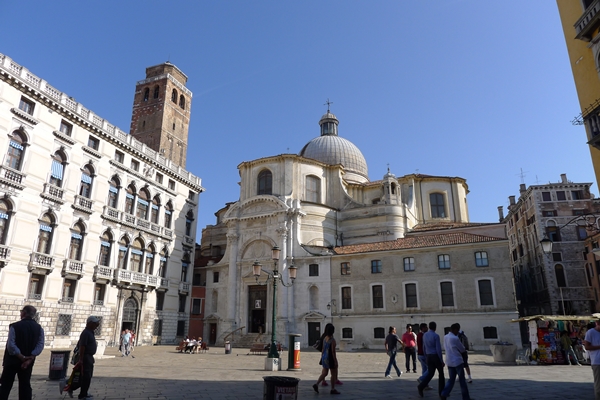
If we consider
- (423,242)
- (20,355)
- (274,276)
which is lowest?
(20,355)

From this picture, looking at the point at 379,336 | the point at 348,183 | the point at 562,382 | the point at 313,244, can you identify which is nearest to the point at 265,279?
the point at 313,244

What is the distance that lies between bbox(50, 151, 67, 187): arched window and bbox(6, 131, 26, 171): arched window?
2.03 m

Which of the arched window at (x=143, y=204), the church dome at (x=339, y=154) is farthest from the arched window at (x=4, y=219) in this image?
the church dome at (x=339, y=154)

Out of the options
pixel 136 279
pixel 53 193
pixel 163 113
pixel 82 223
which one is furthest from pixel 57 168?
pixel 163 113

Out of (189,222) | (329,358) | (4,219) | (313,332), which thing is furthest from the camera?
(189,222)

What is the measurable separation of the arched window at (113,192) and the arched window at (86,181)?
1.70 meters

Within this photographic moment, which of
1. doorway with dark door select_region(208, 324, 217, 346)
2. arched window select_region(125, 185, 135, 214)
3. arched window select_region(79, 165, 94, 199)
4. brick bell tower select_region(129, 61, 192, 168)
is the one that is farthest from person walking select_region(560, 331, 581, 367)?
brick bell tower select_region(129, 61, 192, 168)

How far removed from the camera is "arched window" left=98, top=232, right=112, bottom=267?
99.6 ft

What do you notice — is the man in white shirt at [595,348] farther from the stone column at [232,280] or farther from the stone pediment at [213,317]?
the stone pediment at [213,317]

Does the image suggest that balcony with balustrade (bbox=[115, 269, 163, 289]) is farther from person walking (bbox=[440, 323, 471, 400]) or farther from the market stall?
person walking (bbox=[440, 323, 471, 400])

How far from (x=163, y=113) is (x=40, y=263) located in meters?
28.8

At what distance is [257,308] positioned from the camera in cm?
3681

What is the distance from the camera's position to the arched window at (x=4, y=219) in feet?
77.7

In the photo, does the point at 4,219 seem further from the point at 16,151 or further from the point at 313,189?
the point at 313,189
